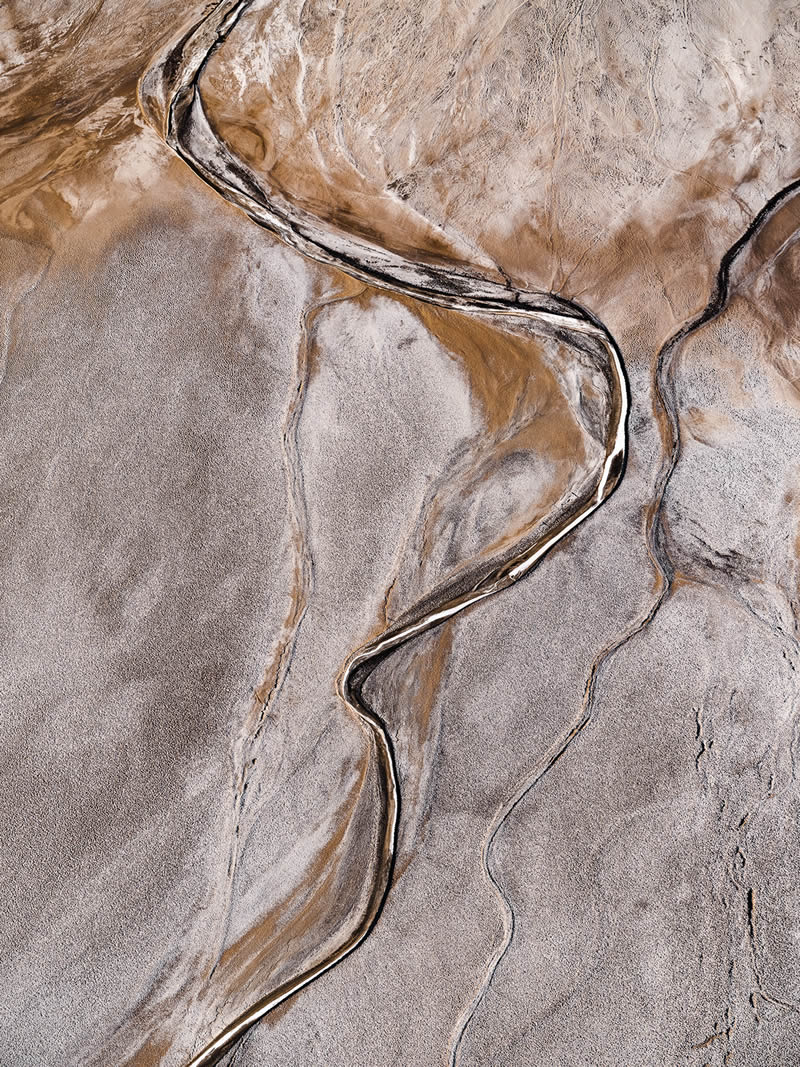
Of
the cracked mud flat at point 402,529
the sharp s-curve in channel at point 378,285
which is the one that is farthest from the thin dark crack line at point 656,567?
the sharp s-curve in channel at point 378,285

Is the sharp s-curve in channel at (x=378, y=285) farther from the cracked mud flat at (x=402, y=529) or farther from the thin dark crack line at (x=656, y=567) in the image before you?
the thin dark crack line at (x=656, y=567)

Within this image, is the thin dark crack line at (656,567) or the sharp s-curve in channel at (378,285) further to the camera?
the sharp s-curve in channel at (378,285)

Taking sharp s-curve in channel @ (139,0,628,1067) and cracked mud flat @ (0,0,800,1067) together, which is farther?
sharp s-curve in channel @ (139,0,628,1067)

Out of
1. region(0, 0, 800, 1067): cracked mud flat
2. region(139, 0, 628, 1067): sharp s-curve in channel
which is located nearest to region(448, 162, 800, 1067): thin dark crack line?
region(0, 0, 800, 1067): cracked mud flat

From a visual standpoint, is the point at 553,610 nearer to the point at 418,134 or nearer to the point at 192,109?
the point at 418,134

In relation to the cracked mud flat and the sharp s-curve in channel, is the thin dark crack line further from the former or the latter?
the sharp s-curve in channel
